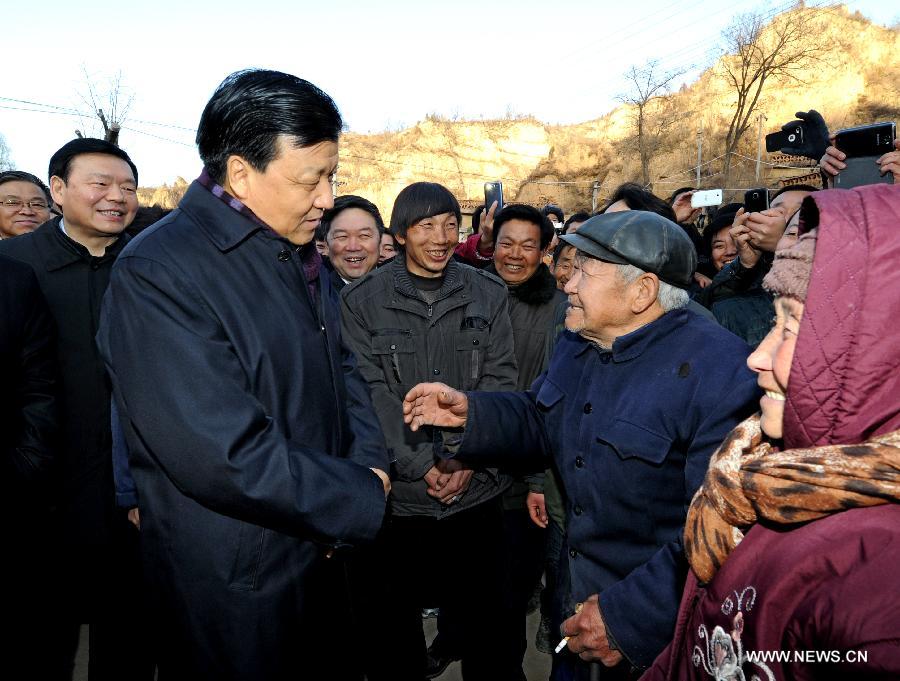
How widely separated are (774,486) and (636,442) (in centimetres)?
86

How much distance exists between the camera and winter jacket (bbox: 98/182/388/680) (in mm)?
1605

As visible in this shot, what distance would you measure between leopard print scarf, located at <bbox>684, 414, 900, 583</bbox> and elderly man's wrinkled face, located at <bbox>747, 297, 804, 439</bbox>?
69 mm

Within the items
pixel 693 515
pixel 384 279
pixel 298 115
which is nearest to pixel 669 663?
pixel 693 515

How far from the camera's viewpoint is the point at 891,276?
0.96 m

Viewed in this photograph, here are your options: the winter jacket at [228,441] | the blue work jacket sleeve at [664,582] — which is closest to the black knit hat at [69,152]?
the winter jacket at [228,441]

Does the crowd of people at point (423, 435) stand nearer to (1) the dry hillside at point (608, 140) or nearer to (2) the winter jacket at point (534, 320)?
(2) the winter jacket at point (534, 320)

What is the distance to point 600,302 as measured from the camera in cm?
212

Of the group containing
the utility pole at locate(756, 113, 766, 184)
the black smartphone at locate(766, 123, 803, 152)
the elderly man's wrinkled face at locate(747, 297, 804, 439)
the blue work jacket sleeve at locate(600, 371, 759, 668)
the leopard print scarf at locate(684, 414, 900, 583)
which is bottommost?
the blue work jacket sleeve at locate(600, 371, 759, 668)

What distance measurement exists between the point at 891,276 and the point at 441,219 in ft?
8.77

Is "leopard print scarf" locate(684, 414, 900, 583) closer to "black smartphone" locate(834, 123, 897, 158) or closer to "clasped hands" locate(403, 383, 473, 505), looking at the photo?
"clasped hands" locate(403, 383, 473, 505)

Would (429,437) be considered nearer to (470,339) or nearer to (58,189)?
(470,339)

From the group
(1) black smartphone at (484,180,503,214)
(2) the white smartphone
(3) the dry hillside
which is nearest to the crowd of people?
(2) the white smartphone

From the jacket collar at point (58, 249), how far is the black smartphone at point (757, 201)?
3707mm

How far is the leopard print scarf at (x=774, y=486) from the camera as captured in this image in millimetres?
932
